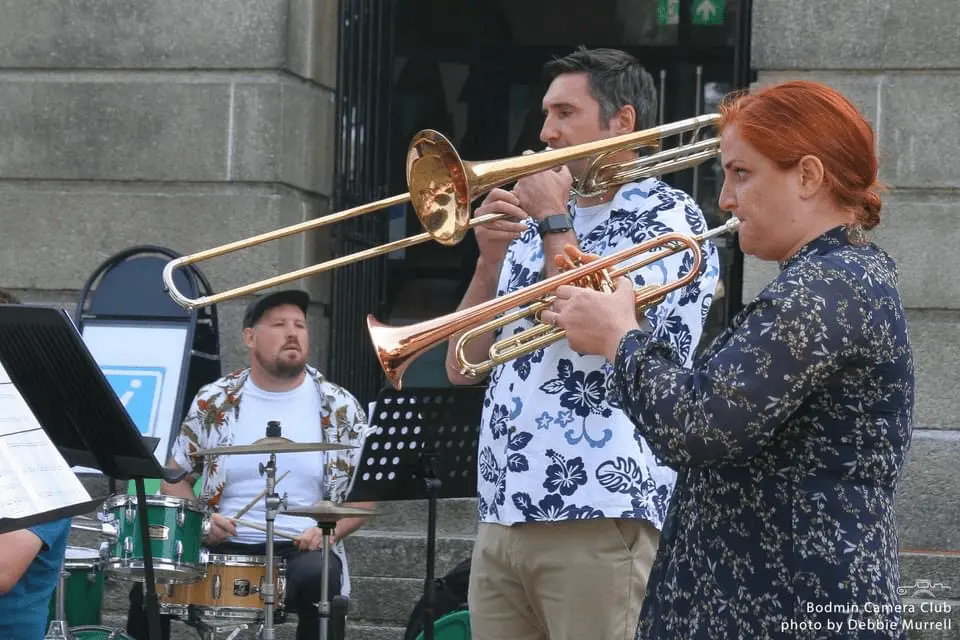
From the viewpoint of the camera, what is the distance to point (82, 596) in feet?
21.3

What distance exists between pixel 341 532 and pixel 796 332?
13.6ft

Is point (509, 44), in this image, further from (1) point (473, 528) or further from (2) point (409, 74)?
(1) point (473, 528)

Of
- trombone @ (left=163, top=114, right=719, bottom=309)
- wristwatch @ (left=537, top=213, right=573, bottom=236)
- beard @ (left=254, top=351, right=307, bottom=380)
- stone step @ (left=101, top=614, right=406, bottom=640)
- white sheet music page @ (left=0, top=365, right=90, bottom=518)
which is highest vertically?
trombone @ (left=163, top=114, right=719, bottom=309)

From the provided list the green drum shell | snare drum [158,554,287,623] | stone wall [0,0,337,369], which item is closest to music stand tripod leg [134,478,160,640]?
snare drum [158,554,287,623]

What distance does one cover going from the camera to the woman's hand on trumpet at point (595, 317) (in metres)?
2.98

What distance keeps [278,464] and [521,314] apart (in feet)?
10.8

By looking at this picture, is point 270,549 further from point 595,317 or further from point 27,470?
point 595,317

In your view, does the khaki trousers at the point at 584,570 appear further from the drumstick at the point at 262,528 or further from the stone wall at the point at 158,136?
the stone wall at the point at 158,136

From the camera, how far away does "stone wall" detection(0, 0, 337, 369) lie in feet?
24.9

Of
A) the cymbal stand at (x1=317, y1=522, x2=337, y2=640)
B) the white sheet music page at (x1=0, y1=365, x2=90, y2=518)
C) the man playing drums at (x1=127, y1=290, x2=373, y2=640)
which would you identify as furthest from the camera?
the man playing drums at (x1=127, y1=290, x2=373, y2=640)

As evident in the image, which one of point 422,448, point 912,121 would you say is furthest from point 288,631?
point 912,121

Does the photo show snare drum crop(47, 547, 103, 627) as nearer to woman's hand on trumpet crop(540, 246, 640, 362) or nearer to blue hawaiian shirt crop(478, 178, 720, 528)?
blue hawaiian shirt crop(478, 178, 720, 528)

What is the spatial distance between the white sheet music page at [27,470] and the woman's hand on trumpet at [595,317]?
978 mm

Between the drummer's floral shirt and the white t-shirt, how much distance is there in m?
0.04
